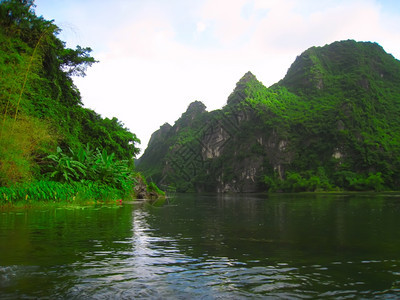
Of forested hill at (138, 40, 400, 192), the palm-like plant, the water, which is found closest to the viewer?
the water

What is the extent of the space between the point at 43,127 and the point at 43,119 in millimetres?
A: 3544

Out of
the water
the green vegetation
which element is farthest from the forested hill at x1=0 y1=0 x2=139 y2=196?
the water

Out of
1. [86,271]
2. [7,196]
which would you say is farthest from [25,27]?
[86,271]

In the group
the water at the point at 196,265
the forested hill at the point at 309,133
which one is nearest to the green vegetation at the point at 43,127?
the water at the point at 196,265

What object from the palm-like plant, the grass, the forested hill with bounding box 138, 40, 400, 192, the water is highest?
the forested hill with bounding box 138, 40, 400, 192

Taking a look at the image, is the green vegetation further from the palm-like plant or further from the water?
the water

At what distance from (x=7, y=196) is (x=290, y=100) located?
132m

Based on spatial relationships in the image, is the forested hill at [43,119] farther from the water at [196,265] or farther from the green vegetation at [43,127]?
the water at [196,265]

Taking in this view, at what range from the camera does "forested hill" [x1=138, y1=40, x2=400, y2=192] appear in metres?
97.9

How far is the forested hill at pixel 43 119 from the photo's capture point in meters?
13.6

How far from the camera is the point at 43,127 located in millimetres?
15766

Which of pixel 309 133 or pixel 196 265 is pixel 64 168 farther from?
pixel 309 133

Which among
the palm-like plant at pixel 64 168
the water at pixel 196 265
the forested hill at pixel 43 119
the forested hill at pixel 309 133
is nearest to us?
the water at pixel 196 265

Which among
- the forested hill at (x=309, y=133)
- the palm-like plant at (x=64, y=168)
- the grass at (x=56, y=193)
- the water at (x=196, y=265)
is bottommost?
the water at (x=196, y=265)
